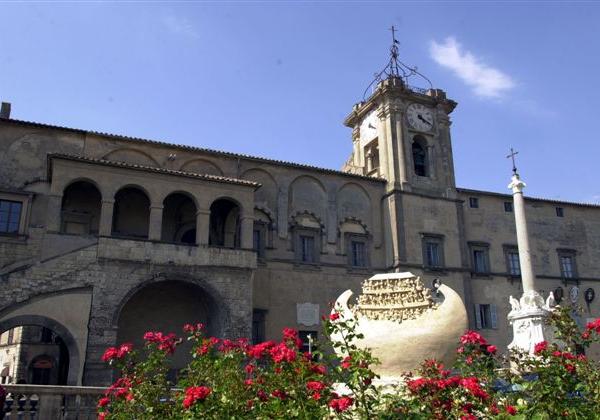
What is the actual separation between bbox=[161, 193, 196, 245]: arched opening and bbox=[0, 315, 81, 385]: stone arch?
6910 mm

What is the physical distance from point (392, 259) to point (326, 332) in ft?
73.6

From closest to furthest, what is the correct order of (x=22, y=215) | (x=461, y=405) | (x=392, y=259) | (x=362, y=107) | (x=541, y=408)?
(x=461, y=405), (x=541, y=408), (x=22, y=215), (x=392, y=259), (x=362, y=107)

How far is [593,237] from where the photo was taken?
33875 mm

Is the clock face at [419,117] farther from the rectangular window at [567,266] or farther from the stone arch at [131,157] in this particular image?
the stone arch at [131,157]

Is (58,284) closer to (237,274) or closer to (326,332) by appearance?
(237,274)

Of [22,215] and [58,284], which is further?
[22,215]

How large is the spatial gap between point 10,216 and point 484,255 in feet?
77.9

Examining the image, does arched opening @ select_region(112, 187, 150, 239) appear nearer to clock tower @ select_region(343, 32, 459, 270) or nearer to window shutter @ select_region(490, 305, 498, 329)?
clock tower @ select_region(343, 32, 459, 270)

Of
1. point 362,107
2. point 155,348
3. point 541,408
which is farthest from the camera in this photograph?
point 362,107

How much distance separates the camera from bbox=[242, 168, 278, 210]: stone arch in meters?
25.2

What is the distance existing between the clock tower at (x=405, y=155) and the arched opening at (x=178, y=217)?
1039cm

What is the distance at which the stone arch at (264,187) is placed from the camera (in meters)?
25.2

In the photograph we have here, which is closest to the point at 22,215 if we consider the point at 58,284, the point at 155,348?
the point at 58,284

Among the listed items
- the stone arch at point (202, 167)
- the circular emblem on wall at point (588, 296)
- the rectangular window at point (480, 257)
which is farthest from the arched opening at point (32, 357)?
the circular emblem on wall at point (588, 296)
